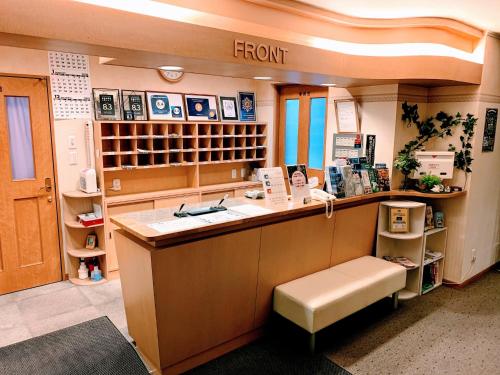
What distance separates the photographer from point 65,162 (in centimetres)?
405

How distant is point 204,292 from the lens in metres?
2.62

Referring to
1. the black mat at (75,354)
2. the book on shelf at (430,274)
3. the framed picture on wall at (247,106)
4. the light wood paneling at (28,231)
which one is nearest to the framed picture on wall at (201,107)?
the framed picture on wall at (247,106)

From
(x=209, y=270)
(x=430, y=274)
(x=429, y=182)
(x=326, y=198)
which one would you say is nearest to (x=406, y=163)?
(x=429, y=182)

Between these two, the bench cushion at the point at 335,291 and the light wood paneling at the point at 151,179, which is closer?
the bench cushion at the point at 335,291

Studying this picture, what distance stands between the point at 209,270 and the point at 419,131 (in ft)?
8.75

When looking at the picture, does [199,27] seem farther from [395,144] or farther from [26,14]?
[395,144]

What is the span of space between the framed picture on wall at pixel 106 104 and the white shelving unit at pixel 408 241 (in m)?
3.05

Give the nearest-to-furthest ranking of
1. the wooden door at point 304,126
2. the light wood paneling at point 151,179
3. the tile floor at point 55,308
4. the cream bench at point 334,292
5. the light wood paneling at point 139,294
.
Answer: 1. the light wood paneling at point 139,294
2. the cream bench at point 334,292
3. the tile floor at point 55,308
4. the light wood paneling at point 151,179
5. the wooden door at point 304,126

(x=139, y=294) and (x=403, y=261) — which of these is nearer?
(x=139, y=294)

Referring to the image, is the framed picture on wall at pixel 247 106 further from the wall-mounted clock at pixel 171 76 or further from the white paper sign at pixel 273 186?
the white paper sign at pixel 273 186

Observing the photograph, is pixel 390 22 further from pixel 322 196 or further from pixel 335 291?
pixel 335 291

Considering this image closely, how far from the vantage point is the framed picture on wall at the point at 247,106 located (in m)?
5.28

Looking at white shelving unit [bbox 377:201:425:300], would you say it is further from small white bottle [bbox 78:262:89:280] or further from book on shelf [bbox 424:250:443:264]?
small white bottle [bbox 78:262:89:280]

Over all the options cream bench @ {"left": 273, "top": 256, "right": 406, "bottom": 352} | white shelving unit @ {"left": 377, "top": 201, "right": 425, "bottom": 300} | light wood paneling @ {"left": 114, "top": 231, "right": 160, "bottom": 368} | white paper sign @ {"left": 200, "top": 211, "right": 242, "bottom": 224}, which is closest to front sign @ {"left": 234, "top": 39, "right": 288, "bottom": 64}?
white paper sign @ {"left": 200, "top": 211, "right": 242, "bottom": 224}
